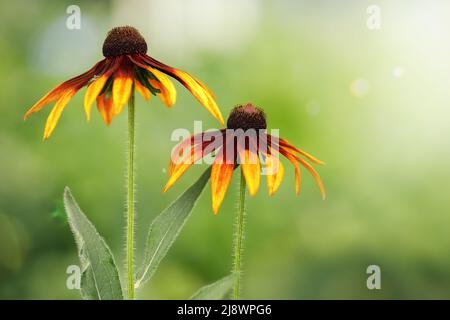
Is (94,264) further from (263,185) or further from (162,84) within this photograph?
(263,185)

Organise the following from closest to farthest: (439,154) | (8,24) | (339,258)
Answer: (339,258)
(439,154)
(8,24)

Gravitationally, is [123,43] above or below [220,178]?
above

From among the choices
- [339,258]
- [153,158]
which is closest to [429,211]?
[339,258]

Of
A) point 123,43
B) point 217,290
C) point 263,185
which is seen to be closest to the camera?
point 217,290

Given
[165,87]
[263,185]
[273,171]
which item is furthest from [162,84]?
[263,185]

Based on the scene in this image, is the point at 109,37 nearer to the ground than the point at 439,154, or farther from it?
nearer to the ground
